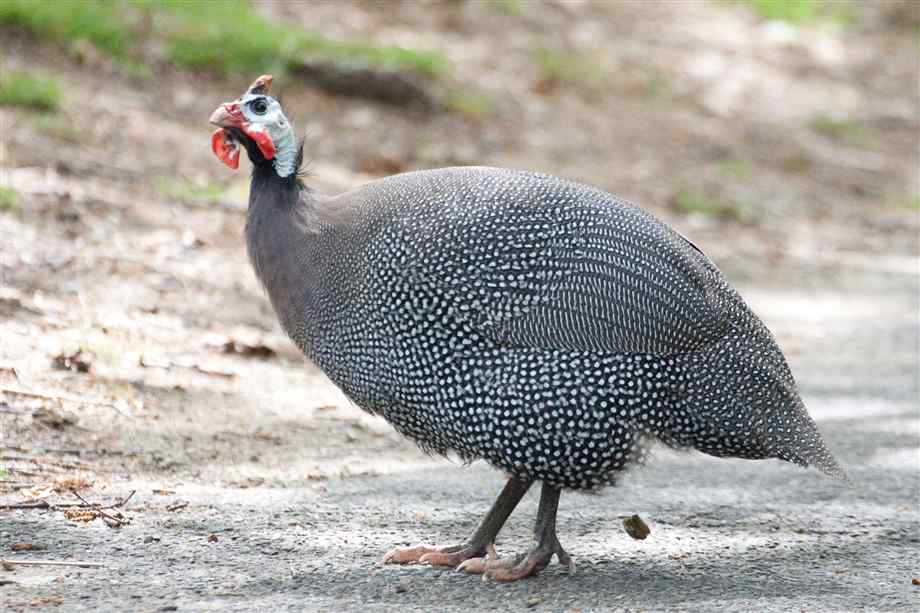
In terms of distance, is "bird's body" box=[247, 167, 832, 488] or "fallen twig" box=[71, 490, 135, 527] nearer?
"bird's body" box=[247, 167, 832, 488]

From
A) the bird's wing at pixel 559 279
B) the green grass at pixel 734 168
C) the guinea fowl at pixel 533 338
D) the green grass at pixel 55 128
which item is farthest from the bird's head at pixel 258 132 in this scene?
the green grass at pixel 734 168

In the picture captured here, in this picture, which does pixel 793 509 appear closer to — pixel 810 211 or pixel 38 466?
pixel 38 466

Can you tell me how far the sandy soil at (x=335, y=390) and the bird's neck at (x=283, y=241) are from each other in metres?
0.66

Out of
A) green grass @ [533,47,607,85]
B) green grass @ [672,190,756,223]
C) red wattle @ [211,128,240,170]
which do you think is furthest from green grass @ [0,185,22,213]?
green grass @ [533,47,607,85]

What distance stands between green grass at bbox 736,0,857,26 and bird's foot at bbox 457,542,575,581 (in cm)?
1323

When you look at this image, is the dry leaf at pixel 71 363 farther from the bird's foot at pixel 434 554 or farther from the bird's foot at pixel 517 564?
the bird's foot at pixel 517 564

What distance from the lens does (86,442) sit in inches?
183

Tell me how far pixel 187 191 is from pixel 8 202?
4.09ft

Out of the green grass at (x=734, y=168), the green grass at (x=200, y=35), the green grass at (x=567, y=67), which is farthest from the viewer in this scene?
the green grass at (x=567, y=67)

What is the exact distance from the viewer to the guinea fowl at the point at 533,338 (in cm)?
378

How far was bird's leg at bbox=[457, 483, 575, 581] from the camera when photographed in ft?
12.9

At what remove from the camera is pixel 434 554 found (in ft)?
13.1

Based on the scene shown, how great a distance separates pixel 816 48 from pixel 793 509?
1194 cm

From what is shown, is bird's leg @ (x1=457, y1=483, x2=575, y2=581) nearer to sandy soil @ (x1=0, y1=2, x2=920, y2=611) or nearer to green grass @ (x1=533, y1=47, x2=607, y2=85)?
sandy soil @ (x1=0, y1=2, x2=920, y2=611)
